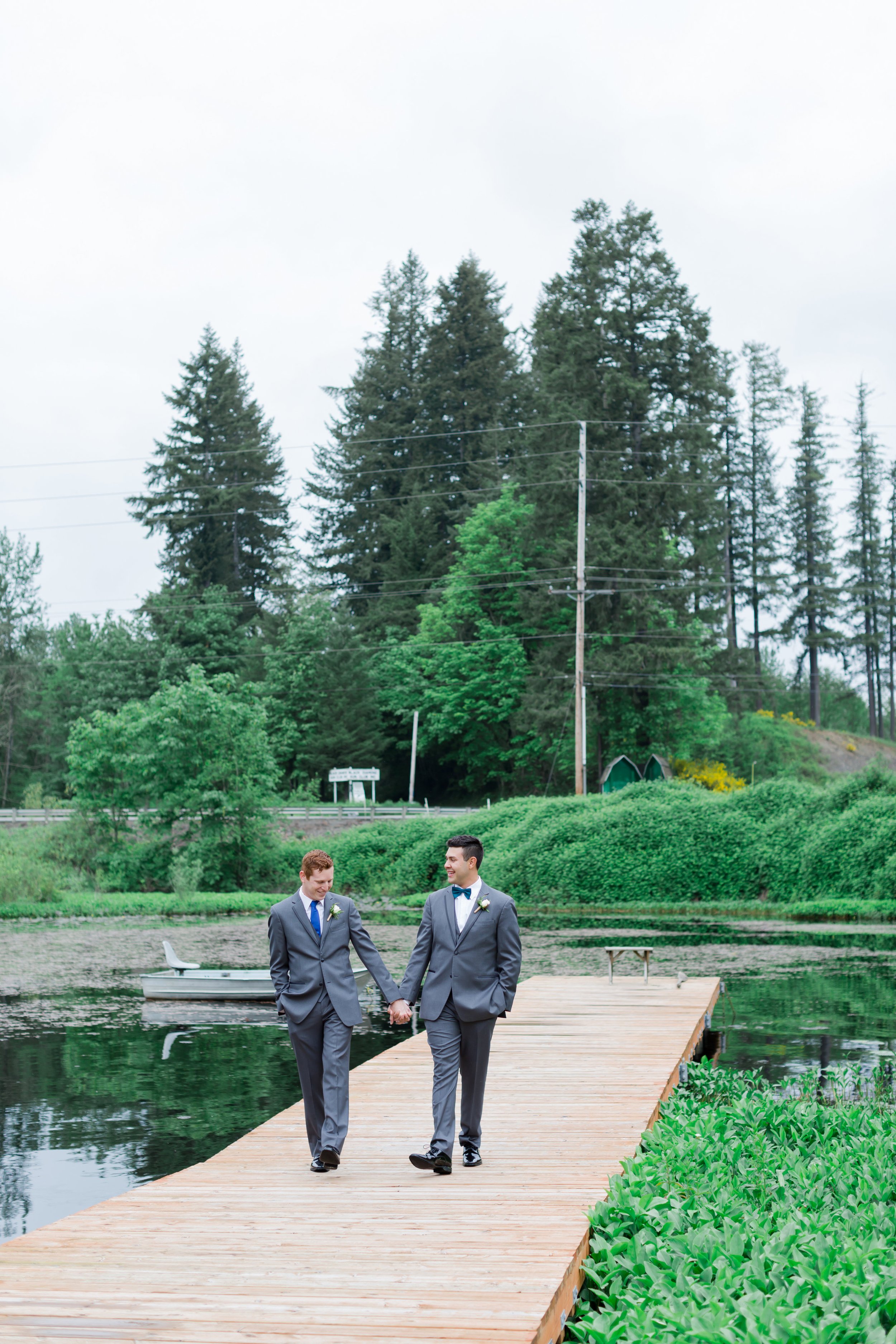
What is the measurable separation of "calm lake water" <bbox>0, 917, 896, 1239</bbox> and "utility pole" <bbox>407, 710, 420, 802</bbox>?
971 inches

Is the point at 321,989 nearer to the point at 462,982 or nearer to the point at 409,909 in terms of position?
the point at 462,982

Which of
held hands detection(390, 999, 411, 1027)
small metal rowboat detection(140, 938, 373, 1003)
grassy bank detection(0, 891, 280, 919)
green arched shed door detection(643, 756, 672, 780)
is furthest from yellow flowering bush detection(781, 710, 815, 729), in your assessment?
held hands detection(390, 999, 411, 1027)

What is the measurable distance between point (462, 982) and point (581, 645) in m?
36.0

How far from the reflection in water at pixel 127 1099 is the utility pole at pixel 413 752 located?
3609 centimetres

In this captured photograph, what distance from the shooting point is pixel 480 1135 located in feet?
24.6

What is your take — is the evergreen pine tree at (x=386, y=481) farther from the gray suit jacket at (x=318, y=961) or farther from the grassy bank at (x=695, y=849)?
the gray suit jacket at (x=318, y=961)

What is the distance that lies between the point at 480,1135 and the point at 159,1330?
3053mm

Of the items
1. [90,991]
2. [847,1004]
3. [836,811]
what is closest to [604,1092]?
[847,1004]

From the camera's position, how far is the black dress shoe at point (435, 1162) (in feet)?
23.3

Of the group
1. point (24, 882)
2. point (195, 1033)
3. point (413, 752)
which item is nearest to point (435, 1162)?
point (195, 1033)

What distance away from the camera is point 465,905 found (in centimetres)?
729

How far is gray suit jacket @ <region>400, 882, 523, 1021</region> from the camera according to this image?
7.11m

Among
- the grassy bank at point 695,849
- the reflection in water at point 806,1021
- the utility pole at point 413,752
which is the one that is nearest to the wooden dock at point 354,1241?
the reflection in water at point 806,1021

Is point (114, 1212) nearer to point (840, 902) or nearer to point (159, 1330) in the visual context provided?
point (159, 1330)
